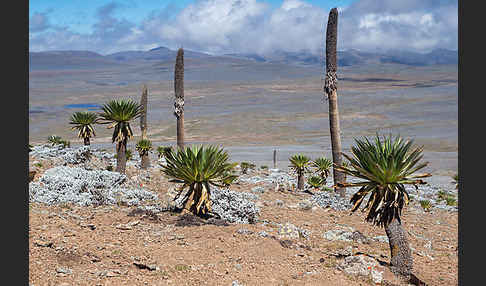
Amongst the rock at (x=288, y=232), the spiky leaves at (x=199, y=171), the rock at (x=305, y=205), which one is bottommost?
the rock at (x=305, y=205)

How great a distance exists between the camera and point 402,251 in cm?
898

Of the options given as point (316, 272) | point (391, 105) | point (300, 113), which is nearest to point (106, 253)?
point (316, 272)

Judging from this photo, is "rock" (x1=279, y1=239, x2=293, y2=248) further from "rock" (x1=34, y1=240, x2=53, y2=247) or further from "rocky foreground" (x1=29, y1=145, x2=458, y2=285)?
"rock" (x1=34, y1=240, x2=53, y2=247)

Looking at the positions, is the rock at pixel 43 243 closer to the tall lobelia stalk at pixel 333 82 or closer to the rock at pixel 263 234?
Answer: the rock at pixel 263 234

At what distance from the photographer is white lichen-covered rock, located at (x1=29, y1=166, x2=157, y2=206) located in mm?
13422

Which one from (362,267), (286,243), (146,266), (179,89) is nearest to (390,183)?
(362,267)

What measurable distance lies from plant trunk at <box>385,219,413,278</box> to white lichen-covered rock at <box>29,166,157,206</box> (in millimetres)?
7859

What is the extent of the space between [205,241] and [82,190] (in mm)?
6424

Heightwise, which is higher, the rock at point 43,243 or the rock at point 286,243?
the rock at point 43,243

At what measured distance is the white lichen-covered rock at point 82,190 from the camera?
13.4 meters

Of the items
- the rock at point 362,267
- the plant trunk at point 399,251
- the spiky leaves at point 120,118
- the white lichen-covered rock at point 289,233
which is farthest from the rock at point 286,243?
the spiky leaves at point 120,118

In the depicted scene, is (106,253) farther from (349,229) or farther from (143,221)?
(349,229)

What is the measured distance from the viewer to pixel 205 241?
9922 mm

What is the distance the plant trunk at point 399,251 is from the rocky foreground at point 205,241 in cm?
28
